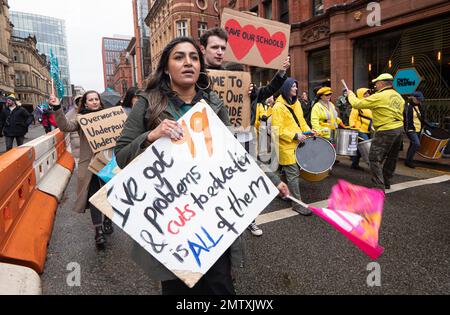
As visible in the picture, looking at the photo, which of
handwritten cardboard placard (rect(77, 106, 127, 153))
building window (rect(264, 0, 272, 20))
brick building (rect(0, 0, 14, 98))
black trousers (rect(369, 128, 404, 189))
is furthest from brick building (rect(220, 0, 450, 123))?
brick building (rect(0, 0, 14, 98))

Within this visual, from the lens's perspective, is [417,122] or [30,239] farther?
[417,122]

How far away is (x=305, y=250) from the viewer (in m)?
3.20

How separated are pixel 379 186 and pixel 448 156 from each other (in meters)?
3.70

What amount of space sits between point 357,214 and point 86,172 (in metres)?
3.17

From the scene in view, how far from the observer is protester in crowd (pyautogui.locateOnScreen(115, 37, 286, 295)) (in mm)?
1641

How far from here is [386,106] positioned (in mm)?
5008

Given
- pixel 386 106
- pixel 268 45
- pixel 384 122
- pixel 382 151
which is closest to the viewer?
pixel 268 45

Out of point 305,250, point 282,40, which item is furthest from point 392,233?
point 282,40

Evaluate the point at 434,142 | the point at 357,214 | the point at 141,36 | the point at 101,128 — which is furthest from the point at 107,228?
the point at 141,36

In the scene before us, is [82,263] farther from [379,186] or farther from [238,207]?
[379,186]

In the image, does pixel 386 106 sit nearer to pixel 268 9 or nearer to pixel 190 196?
pixel 190 196

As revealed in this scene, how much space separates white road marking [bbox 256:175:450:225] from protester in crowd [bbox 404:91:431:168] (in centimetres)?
116

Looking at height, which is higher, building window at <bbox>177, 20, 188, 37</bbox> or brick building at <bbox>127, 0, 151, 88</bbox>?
brick building at <bbox>127, 0, 151, 88</bbox>

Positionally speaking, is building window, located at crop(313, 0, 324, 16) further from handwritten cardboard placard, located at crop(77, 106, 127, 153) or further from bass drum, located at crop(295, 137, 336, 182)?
handwritten cardboard placard, located at crop(77, 106, 127, 153)
